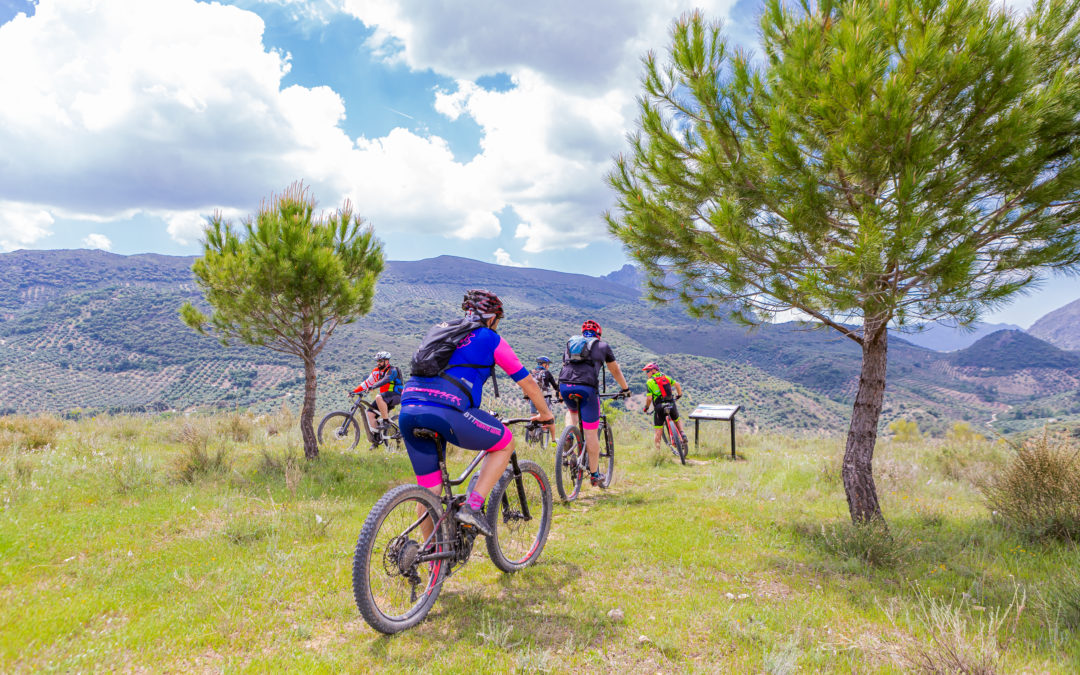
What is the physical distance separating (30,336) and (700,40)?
8267 inches

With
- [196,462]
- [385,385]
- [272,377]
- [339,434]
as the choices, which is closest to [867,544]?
[385,385]

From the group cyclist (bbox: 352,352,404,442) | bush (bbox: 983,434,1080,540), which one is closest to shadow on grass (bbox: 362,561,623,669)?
bush (bbox: 983,434,1080,540)

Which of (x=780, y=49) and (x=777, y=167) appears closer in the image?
(x=777, y=167)

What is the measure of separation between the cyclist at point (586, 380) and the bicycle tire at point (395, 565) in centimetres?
382

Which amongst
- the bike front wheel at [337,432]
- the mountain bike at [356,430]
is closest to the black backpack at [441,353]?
the mountain bike at [356,430]

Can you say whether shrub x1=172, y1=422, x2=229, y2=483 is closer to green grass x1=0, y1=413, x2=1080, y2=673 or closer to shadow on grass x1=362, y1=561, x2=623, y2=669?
green grass x1=0, y1=413, x2=1080, y2=673

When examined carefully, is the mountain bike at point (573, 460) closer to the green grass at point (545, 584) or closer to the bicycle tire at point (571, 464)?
the bicycle tire at point (571, 464)

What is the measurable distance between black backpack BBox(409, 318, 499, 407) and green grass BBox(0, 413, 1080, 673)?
1.90 meters

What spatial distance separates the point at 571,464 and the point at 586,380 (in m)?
1.36

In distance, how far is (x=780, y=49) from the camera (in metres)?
5.34

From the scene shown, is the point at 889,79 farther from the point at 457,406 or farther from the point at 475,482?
the point at 475,482

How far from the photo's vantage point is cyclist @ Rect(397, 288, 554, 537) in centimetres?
370

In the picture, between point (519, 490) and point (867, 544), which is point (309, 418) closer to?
point (519, 490)

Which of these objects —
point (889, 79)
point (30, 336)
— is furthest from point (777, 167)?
point (30, 336)
